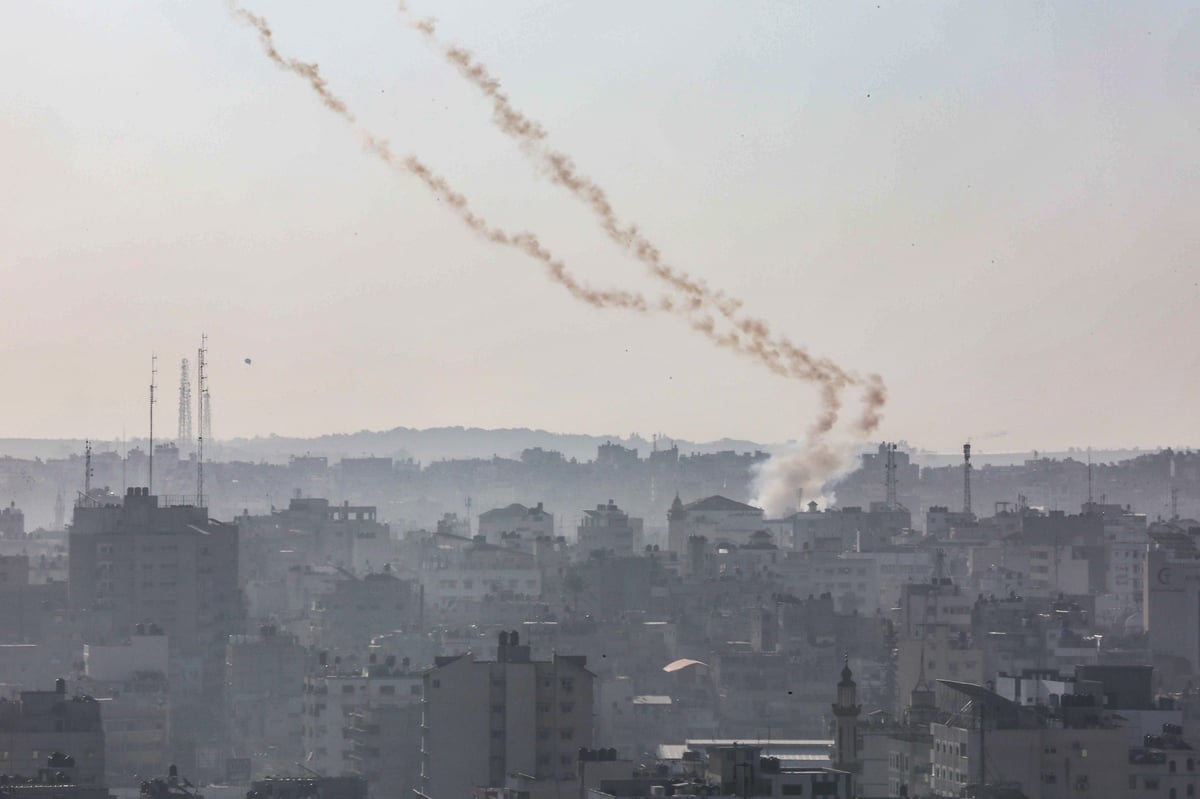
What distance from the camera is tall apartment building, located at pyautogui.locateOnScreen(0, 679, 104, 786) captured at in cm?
6650

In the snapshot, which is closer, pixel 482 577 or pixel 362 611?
pixel 362 611

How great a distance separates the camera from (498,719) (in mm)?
60438

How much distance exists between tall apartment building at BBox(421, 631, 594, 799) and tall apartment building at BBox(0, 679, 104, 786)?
27.1 ft

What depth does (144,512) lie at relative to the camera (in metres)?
107

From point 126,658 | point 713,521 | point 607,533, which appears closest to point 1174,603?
point 126,658

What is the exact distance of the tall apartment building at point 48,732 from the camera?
66.5m

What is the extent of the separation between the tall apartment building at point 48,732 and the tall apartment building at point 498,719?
827 cm

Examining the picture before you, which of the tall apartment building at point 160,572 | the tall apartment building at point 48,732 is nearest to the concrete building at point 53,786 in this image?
the tall apartment building at point 48,732

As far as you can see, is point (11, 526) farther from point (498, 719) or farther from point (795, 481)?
point (498, 719)

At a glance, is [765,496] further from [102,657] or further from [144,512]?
[102,657]

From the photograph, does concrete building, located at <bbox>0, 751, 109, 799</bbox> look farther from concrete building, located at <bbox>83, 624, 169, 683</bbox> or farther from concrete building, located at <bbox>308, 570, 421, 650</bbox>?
concrete building, located at <bbox>308, 570, 421, 650</bbox>

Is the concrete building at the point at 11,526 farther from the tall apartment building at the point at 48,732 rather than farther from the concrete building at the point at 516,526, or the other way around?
the tall apartment building at the point at 48,732

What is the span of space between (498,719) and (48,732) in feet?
41.4

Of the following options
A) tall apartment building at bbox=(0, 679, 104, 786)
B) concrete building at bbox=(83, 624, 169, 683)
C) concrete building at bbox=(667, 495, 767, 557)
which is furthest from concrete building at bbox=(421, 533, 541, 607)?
tall apartment building at bbox=(0, 679, 104, 786)
